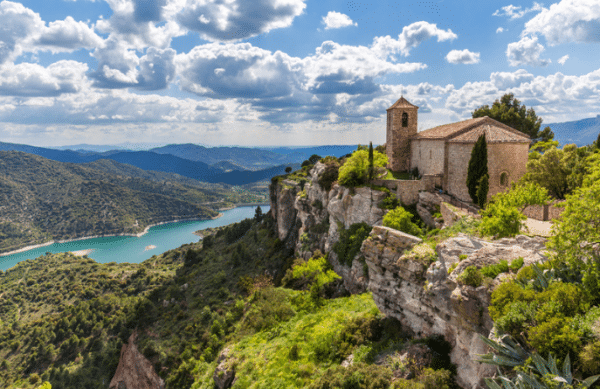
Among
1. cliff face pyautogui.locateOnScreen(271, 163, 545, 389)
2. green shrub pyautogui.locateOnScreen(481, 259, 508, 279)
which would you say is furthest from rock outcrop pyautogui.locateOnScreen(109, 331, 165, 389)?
green shrub pyautogui.locateOnScreen(481, 259, 508, 279)

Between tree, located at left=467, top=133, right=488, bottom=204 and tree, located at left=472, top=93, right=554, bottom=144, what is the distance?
2672cm

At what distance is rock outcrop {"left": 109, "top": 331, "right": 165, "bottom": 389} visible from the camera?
4381cm

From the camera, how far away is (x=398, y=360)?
58.3ft

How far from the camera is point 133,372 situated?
4912 cm

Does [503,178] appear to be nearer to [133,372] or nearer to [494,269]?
[494,269]

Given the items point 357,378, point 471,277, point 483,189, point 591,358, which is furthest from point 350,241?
point 591,358

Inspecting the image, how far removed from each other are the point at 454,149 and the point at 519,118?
26.9 m

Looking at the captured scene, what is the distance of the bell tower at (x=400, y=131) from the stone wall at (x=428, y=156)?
3.61ft

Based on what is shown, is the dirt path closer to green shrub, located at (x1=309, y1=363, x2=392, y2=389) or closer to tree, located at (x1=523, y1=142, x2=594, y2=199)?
tree, located at (x1=523, y1=142, x2=594, y2=199)

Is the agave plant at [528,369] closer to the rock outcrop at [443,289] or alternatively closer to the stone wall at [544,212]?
the rock outcrop at [443,289]

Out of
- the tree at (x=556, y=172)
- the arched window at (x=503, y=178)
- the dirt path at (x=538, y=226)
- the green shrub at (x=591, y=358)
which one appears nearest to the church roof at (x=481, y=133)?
the tree at (x=556, y=172)

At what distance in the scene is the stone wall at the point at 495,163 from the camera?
30.4 metres

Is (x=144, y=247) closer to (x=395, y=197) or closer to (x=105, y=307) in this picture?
(x=105, y=307)

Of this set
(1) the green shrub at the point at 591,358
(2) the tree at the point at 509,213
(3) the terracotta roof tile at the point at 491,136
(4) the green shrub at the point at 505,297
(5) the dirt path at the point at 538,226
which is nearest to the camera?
(1) the green shrub at the point at 591,358
